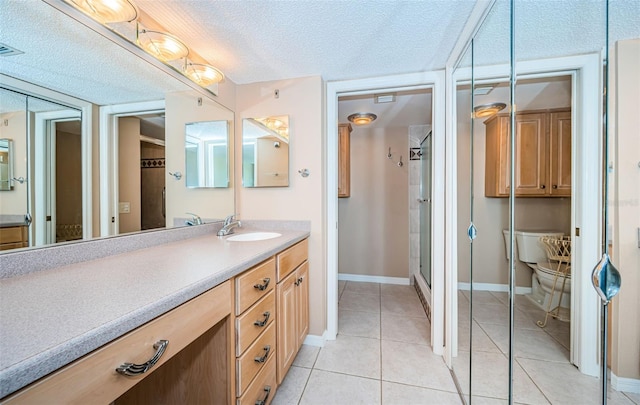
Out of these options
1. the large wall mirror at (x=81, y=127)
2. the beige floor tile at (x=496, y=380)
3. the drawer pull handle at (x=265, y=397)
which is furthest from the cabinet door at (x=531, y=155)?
the large wall mirror at (x=81, y=127)

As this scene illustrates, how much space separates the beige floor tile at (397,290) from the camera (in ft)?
9.50

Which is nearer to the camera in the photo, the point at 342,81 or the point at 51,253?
the point at 51,253

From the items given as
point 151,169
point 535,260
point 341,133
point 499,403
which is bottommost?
point 499,403

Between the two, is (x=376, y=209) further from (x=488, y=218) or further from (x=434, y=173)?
(x=488, y=218)

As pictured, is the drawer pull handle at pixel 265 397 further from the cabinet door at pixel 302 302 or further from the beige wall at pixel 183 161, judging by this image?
the beige wall at pixel 183 161

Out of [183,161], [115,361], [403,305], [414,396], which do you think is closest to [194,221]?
[183,161]

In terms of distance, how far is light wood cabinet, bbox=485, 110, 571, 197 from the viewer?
3.01 feet

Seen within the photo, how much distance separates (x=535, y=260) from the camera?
1.13 metres

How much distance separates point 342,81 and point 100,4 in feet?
4.77

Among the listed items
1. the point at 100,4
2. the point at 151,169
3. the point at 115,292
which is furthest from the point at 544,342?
the point at 100,4

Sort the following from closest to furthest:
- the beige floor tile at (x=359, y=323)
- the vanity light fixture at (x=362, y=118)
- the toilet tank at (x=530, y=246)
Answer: the toilet tank at (x=530, y=246), the beige floor tile at (x=359, y=323), the vanity light fixture at (x=362, y=118)

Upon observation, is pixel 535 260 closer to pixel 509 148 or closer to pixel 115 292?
pixel 509 148

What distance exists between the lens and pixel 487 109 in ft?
4.39

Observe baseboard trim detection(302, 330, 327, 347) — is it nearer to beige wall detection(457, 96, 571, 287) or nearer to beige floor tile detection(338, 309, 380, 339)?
beige floor tile detection(338, 309, 380, 339)
